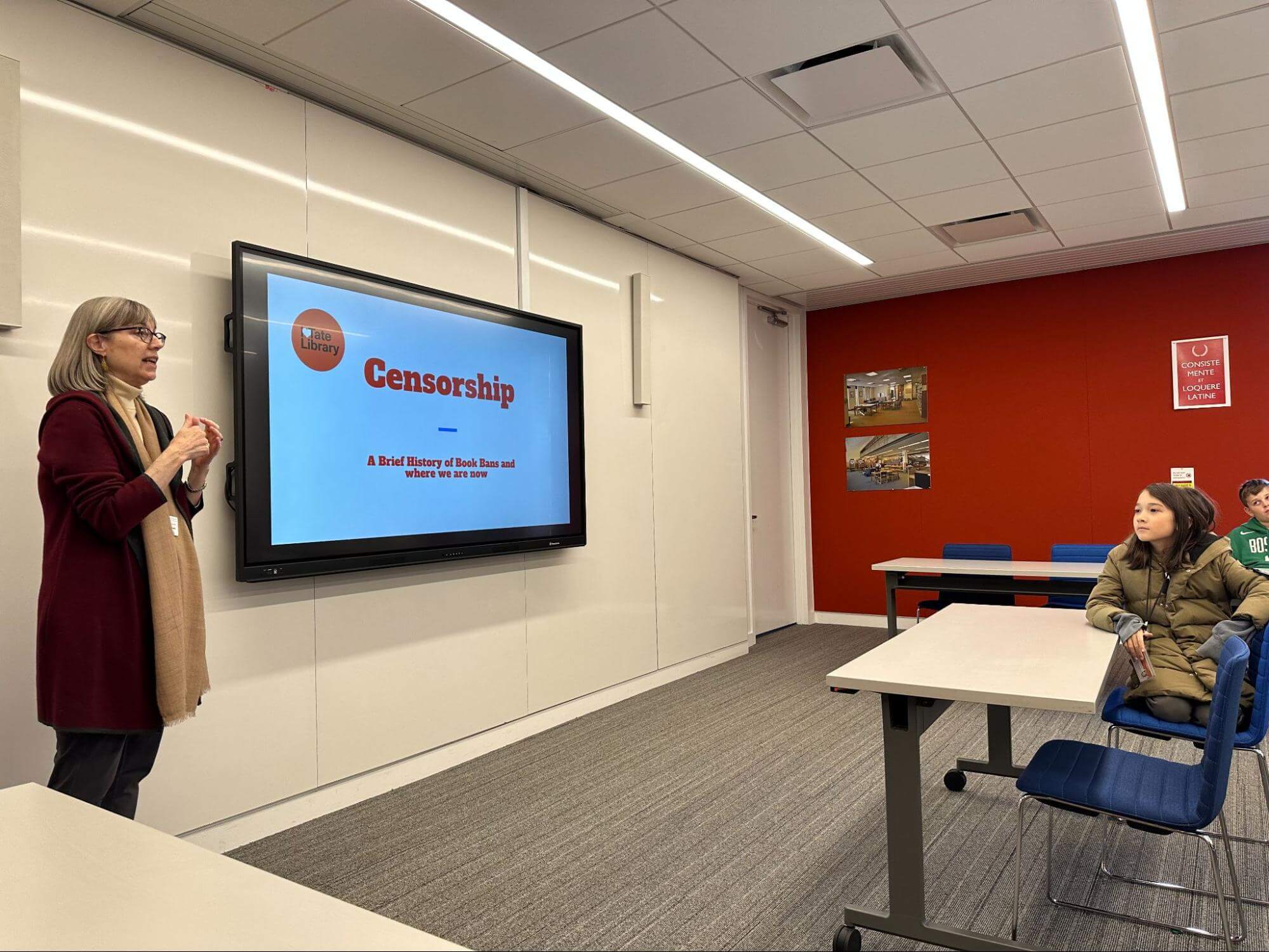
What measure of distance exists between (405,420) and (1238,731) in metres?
3.25

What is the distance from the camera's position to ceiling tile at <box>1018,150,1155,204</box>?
4500mm

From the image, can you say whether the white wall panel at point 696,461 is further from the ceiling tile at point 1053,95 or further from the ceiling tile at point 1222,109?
the ceiling tile at point 1222,109

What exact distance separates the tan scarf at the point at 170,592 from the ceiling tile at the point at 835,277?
5285mm

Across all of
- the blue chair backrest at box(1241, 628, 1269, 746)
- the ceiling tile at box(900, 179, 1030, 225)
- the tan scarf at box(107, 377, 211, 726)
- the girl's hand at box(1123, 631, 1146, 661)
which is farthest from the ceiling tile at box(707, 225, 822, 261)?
the tan scarf at box(107, 377, 211, 726)

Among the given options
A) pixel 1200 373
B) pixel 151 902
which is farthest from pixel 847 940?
pixel 1200 373

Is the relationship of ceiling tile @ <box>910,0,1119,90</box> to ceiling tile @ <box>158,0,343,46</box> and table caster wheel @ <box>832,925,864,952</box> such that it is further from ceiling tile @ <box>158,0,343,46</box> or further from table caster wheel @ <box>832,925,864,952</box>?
table caster wheel @ <box>832,925,864,952</box>

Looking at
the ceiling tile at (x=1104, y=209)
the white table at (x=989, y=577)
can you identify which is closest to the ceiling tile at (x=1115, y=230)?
the ceiling tile at (x=1104, y=209)

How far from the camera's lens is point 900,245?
19.4 feet

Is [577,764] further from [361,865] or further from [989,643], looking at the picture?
[989,643]

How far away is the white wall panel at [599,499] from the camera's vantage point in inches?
183

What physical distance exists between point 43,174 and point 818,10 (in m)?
2.66

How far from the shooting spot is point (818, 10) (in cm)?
301

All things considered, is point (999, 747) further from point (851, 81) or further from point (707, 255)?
point (707, 255)

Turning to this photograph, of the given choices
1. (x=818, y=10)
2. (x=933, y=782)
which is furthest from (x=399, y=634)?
(x=818, y=10)
